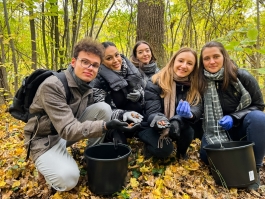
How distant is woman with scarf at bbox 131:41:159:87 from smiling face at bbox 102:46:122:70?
1.96ft

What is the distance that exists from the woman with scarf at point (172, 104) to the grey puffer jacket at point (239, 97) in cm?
30

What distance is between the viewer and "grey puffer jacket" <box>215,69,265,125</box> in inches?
94.7

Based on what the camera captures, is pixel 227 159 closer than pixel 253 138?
Yes

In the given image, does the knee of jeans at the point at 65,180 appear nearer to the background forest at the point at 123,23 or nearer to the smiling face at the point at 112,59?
the smiling face at the point at 112,59

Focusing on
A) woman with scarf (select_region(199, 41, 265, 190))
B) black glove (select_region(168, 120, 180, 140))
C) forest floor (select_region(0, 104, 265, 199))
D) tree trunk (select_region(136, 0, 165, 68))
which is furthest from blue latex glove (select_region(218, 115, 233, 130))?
tree trunk (select_region(136, 0, 165, 68))

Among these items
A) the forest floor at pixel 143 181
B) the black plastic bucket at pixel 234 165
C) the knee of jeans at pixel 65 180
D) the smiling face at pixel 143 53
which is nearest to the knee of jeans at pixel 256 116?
the black plastic bucket at pixel 234 165

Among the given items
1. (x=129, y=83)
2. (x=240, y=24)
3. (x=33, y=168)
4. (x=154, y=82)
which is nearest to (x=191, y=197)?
(x=154, y=82)

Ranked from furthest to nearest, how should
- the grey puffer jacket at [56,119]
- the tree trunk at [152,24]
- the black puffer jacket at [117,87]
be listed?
the tree trunk at [152,24] < the black puffer jacket at [117,87] < the grey puffer jacket at [56,119]

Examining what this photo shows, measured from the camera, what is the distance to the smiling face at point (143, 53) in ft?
10.9

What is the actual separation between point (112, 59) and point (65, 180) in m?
1.48

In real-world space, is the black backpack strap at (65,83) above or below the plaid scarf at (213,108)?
above

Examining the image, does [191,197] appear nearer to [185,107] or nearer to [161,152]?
[161,152]

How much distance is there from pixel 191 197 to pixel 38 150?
4.97ft

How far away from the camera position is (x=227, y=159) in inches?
80.9
